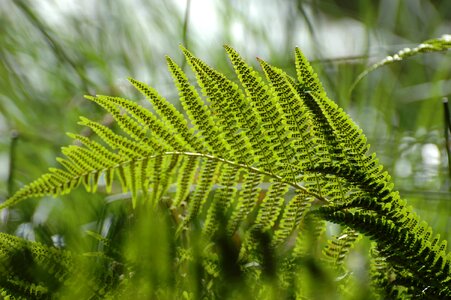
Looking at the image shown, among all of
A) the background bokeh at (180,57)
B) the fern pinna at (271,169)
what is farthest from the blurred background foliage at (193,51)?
the fern pinna at (271,169)

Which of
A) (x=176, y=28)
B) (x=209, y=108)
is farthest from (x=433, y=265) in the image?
(x=176, y=28)

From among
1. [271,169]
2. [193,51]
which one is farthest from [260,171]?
[193,51]

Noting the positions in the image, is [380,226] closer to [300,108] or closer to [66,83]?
[300,108]

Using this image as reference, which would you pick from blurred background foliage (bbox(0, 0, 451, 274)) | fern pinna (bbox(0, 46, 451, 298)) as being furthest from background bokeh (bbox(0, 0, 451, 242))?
fern pinna (bbox(0, 46, 451, 298))

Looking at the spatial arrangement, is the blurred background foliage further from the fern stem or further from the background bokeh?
the fern stem

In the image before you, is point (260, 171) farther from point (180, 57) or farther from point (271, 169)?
point (180, 57)

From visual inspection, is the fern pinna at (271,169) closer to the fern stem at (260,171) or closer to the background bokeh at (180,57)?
the fern stem at (260,171)

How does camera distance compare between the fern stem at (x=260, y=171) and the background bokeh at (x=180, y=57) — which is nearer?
the fern stem at (x=260, y=171)
